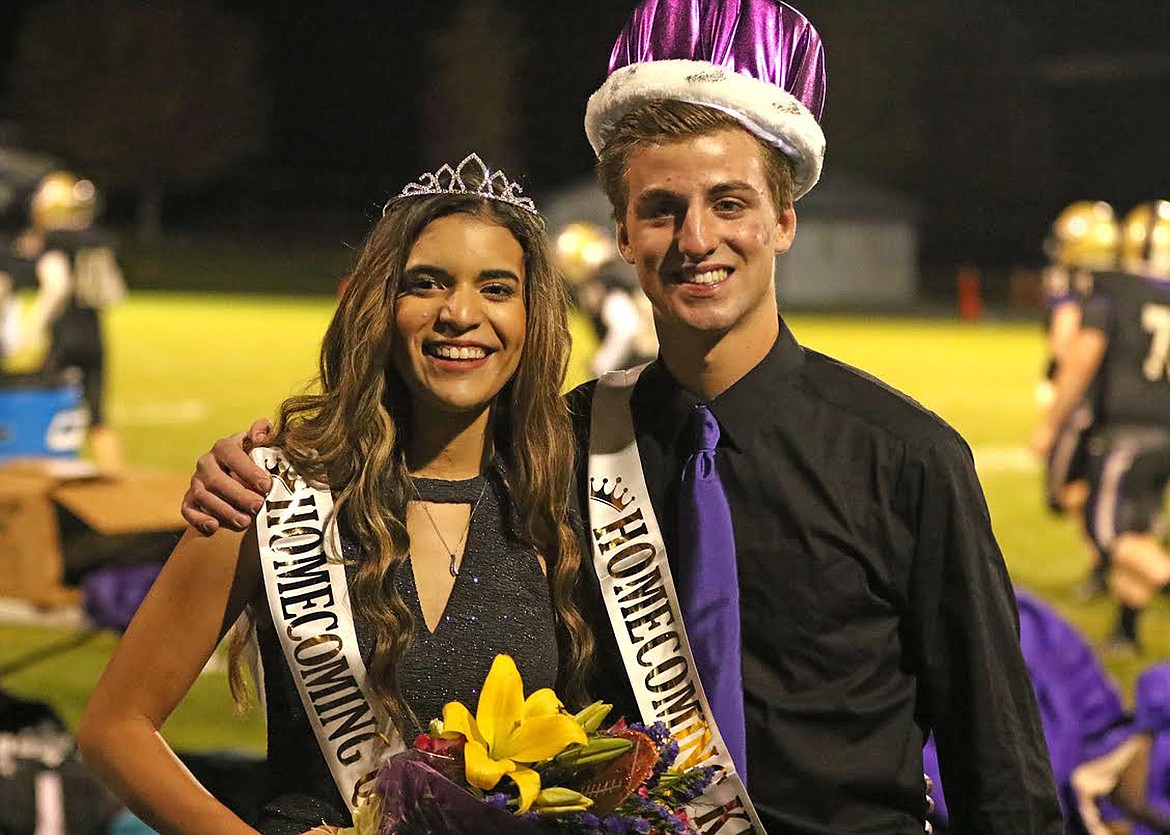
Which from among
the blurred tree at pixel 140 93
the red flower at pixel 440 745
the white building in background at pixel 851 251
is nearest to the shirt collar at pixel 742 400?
the red flower at pixel 440 745

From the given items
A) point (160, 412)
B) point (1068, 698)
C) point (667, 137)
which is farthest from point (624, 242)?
point (160, 412)

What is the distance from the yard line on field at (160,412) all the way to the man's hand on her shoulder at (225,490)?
42.9 feet

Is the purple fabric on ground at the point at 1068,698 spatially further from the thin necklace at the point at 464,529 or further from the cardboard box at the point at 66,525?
the cardboard box at the point at 66,525

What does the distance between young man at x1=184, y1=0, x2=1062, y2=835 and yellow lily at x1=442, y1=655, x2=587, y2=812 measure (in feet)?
1.13

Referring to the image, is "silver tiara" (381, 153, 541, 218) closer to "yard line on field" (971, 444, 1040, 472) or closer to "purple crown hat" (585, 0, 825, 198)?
"purple crown hat" (585, 0, 825, 198)

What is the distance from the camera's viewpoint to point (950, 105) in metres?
47.8

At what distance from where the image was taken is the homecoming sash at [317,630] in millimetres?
2172

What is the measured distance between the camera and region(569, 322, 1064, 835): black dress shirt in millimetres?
2100

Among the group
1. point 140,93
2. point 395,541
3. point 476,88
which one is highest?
point 476,88

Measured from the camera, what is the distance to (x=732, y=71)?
2.21m

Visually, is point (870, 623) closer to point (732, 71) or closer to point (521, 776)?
point (521, 776)

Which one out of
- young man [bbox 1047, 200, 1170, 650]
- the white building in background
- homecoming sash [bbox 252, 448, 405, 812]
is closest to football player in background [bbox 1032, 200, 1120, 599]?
young man [bbox 1047, 200, 1170, 650]

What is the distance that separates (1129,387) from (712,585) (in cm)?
641

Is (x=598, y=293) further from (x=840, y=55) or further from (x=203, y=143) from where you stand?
(x=203, y=143)
